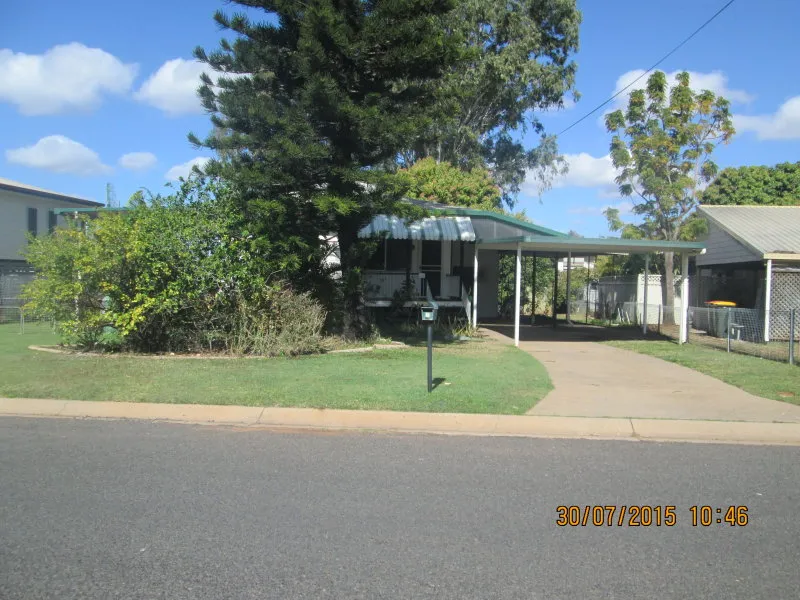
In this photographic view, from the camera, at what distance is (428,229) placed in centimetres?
1917

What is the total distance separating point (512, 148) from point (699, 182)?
14.1 metres

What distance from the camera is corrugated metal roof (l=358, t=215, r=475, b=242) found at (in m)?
18.7

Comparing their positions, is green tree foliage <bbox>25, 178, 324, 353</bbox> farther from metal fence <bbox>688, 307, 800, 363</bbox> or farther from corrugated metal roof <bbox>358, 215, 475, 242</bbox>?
metal fence <bbox>688, 307, 800, 363</bbox>

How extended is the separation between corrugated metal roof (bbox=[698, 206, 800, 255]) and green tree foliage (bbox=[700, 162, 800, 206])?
969cm

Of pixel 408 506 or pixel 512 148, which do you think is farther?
pixel 512 148

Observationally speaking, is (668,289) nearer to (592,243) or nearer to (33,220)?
(592,243)

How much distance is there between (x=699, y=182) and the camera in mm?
25109

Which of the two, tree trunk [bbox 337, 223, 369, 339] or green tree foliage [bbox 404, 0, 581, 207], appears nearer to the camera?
tree trunk [bbox 337, 223, 369, 339]

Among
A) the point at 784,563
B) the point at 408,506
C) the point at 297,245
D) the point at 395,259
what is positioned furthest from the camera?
the point at 395,259

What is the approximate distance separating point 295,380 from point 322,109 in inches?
210

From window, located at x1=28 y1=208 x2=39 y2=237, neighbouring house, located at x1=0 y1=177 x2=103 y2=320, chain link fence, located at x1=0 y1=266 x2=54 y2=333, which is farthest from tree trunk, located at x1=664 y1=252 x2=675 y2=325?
window, located at x1=28 y1=208 x2=39 y2=237

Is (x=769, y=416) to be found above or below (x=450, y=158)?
below

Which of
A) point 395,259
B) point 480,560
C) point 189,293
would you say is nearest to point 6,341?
point 189,293

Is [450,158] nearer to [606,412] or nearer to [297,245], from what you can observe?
[297,245]
